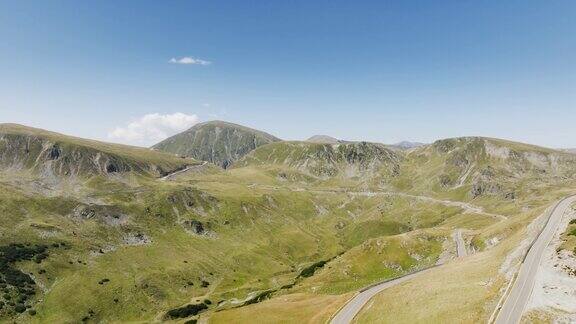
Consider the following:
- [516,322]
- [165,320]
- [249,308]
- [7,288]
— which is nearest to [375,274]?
[249,308]

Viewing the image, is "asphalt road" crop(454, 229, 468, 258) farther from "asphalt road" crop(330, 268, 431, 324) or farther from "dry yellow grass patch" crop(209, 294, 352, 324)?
"dry yellow grass patch" crop(209, 294, 352, 324)

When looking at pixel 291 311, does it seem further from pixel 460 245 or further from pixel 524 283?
pixel 460 245

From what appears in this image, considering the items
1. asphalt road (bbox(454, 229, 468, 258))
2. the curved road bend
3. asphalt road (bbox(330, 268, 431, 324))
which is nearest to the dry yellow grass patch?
asphalt road (bbox(330, 268, 431, 324))

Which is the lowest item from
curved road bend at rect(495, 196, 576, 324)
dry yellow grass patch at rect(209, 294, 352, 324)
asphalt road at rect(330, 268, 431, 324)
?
dry yellow grass patch at rect(209, 294, 352, 324)

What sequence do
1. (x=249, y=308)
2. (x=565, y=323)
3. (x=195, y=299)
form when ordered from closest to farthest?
(x=565, y=323) < (x=249, y=308) < (x=195, y=299)

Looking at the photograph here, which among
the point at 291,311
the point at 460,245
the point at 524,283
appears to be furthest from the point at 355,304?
the point at 460,245

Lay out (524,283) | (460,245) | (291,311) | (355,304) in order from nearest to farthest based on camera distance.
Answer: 1. (524,283)
2. (355,304)
3. (291,311)
4. (460,245)

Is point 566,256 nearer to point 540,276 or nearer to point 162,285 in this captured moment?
point 540,276

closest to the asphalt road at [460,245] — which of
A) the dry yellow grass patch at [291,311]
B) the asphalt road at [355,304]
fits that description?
the asphalt road at [355,304]
